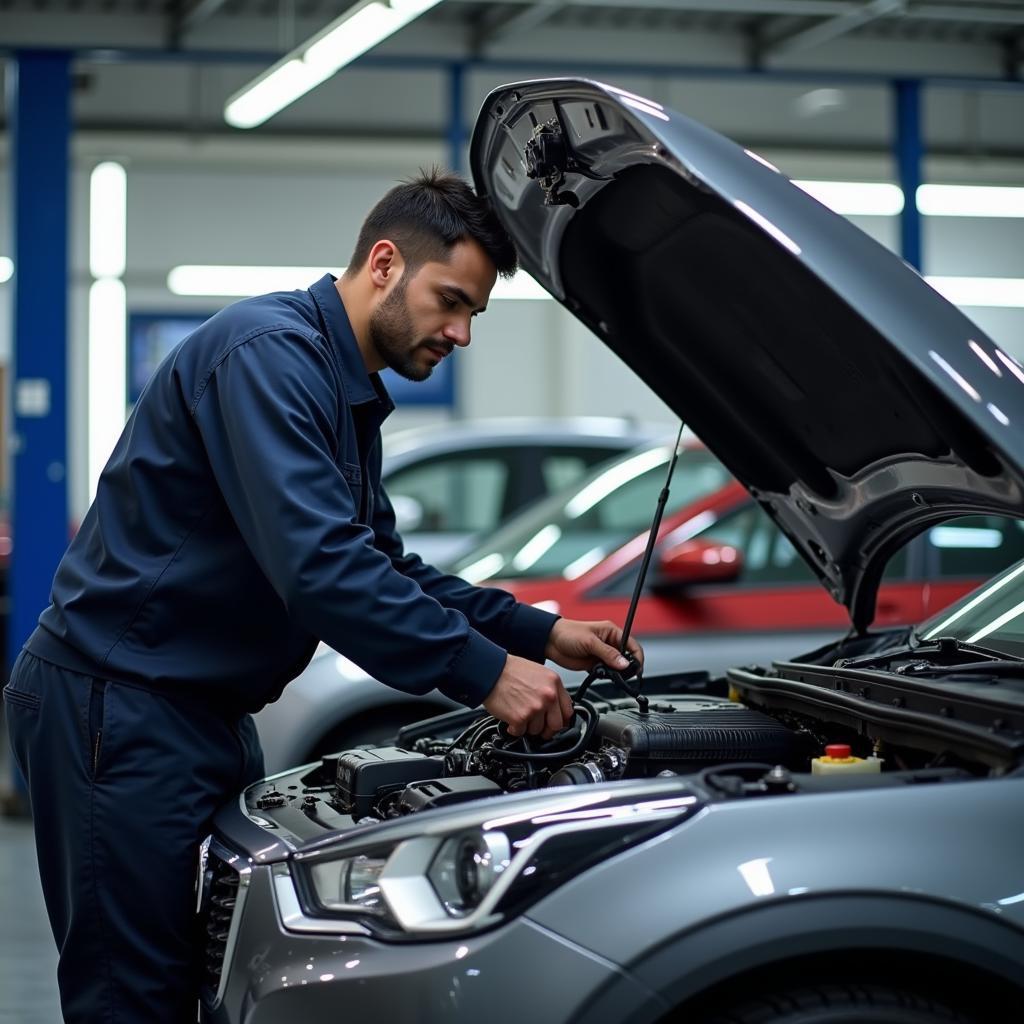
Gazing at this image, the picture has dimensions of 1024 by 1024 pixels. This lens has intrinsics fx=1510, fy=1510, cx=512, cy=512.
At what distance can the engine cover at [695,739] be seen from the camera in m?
2.38

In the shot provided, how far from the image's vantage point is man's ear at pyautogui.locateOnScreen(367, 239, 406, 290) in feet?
8.31

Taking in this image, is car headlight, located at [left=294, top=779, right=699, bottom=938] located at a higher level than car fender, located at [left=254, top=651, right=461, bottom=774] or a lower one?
higher

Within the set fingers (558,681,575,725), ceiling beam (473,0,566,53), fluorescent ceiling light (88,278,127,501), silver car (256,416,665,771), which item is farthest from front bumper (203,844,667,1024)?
fluorescent ceiling light (88,278,127,501)

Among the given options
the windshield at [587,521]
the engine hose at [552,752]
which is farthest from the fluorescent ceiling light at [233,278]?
the engine hose at [552,752]

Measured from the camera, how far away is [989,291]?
16609mm

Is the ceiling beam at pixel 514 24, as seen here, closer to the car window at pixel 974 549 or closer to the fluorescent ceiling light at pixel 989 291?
the car window at pixel 974 549

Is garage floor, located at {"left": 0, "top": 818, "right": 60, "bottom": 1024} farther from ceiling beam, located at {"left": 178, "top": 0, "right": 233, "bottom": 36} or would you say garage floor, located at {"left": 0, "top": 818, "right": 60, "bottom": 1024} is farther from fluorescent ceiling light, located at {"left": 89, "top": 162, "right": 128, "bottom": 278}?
fluorescent ceiling light, located at {"left": 89, "top": 162, "right": 128, "bottom": 278}

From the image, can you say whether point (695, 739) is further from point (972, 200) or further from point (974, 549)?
point (972, 200)

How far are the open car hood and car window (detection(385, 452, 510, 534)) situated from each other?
431 cm

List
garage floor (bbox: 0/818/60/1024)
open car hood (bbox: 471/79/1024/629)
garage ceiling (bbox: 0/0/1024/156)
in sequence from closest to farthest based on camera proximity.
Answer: open car hood (bbox: 471/79/1024/629)
garage floor (bbox: 0/818/60/1024)
garage ceiling (bbox: 0/0/1024/156)

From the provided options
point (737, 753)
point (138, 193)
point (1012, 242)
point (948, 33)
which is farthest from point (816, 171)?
point (737, 753)

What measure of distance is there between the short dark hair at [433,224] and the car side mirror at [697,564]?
2214 mm

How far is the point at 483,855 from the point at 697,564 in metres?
2.93

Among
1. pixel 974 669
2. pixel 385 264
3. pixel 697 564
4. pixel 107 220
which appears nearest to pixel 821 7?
pixel 697 564
